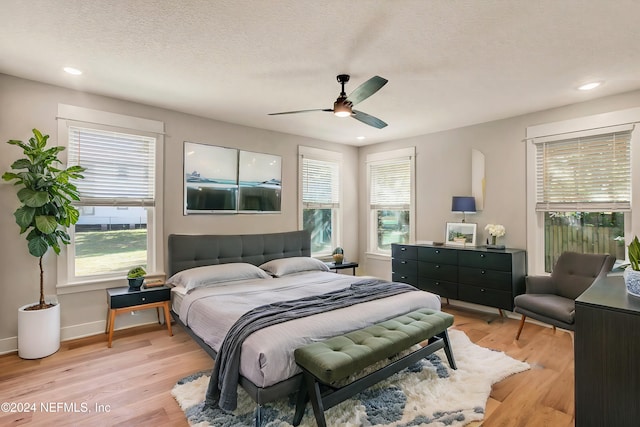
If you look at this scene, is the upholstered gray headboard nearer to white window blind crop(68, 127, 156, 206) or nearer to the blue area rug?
white window blind crop(68, 127, 156, 206)

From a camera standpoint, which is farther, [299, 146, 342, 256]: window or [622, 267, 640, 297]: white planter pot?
[299, 146, 342, 256]: window

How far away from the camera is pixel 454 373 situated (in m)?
2.73

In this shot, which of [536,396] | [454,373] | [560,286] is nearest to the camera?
[536,396]

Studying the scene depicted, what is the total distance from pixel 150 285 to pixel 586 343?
3.93m

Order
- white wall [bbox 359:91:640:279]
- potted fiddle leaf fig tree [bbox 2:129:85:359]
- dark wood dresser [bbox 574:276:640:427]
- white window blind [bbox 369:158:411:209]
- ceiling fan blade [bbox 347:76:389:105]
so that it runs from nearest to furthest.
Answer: dark wood dresser [bbox 574:276:640:427]
ceiling fan blade [bbox 347:76:389:105]
potted fiddle leaf fig tree [bbox 2:129:85:359]
white wall [bbox 359:91:640:279]
white window blind [bbox 369:158:411:209]

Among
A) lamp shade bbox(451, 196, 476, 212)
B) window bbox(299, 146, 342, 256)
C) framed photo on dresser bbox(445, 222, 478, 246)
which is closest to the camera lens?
lamp shade bbox(451, 196, 476, 212)

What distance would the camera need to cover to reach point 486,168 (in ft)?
15.1

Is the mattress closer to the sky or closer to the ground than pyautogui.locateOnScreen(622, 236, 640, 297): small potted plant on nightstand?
closer to the ground

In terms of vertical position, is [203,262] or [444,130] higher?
[444,130]

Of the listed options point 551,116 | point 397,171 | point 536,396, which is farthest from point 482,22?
point 397,171

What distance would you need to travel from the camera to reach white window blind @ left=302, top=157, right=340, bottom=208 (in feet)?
18.2

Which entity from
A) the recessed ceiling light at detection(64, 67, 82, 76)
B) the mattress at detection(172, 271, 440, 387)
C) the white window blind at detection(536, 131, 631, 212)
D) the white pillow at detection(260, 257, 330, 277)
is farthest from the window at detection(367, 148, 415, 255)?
the recessed ceiling light at detection(64, 67, 82, 76)

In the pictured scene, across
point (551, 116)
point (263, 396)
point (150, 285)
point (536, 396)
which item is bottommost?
point (536, 396)

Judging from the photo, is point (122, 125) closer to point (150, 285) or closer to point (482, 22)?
point (150, 285)
